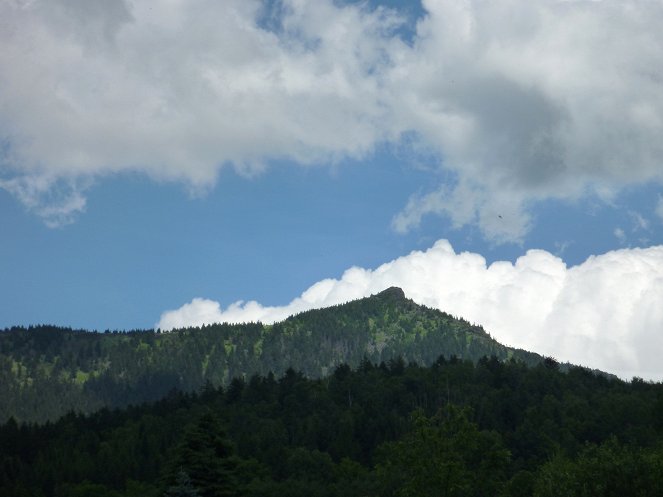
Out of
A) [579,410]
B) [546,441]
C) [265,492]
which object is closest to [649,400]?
[579,410]

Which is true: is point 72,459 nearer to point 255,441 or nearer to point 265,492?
point 255,441

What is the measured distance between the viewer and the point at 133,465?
18150 centimetres

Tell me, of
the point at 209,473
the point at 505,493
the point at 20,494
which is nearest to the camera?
the point at 209,473

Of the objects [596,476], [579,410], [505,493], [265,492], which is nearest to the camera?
[596,476]

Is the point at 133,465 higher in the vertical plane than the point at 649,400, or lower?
lower

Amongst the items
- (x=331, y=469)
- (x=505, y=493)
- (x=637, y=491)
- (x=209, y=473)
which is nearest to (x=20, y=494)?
(x=331, y=469)

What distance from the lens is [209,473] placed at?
85.8 meters

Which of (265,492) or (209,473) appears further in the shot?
(265,492)

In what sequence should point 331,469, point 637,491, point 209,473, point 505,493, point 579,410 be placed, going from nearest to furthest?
1. point 637,491
2. point 209,473
3. point 505,493
4. point 331,469
5. point 579,410

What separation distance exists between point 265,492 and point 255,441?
4957 cm

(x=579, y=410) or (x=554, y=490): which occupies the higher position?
(x=579, y=410)

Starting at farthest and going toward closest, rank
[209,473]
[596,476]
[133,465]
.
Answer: [133,465]
[209,473]
[596,476]

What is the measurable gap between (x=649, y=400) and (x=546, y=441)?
119 feet

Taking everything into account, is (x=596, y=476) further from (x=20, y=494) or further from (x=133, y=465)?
(x=133, y=465)
